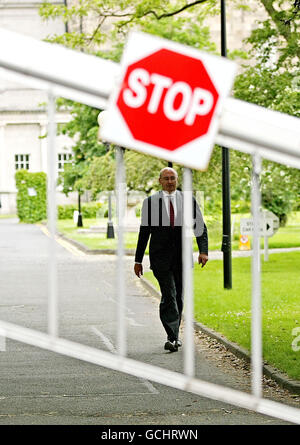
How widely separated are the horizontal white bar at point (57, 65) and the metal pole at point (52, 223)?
0.65ft

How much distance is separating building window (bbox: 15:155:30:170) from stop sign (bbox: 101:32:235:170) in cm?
83

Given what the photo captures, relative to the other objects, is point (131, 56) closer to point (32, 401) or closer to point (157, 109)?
point (157, 109)

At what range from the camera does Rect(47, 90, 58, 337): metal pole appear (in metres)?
3.67

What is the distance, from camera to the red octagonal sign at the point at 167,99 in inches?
131

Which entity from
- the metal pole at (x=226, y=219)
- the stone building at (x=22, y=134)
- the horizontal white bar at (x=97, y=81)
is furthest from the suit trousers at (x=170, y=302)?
the horizontal white bar at (x=97, y=81)

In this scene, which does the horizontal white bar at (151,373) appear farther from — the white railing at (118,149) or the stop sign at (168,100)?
the stop sign at (168,100)

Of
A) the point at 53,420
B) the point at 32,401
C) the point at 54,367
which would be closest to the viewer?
the point at 53,420

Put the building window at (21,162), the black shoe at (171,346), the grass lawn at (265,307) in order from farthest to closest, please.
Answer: the black shoe at (171,346) < the grass lawn at (265,307) < the building window at (21,162)

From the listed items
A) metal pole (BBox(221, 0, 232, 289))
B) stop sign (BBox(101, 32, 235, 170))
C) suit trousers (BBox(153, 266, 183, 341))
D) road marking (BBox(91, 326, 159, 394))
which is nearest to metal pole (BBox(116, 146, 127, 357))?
stop sign (BBox(101, 32, 235, 170))

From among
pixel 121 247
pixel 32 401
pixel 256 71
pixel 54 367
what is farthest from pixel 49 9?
pixel 121 247

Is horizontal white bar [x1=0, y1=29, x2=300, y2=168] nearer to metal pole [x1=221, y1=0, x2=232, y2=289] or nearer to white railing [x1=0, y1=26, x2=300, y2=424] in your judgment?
white railing [x1=0, y1=26, x2=300, y2=424]

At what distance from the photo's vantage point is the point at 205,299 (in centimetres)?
1691

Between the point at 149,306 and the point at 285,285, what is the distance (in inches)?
129

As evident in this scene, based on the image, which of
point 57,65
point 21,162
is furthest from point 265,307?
point 57,65
